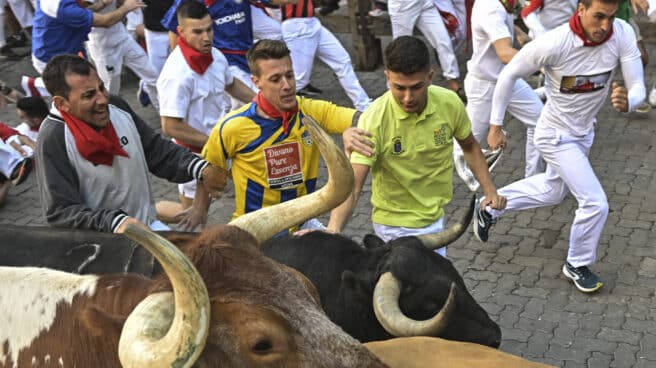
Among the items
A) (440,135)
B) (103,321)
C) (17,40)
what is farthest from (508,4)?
(17,40)

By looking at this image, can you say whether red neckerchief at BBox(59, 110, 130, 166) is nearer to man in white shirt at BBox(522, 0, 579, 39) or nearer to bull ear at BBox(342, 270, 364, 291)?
bull ear at BBox(342, 270, 364, 291)

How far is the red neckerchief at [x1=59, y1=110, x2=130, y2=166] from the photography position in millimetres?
5324

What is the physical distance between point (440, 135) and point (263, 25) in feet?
16.0

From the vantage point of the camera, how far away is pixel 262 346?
330 centimetres

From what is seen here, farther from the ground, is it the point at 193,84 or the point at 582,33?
the point at 582,33

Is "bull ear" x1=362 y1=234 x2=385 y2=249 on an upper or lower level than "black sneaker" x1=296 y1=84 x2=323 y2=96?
upper

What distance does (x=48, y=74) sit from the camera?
5395mm

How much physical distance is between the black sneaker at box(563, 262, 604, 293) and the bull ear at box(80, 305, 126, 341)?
441 cm

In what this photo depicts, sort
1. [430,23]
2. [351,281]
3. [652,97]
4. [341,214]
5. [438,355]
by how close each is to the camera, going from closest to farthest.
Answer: [438,355] < [351,281] < [341,214] < [652,97] < [430,23]

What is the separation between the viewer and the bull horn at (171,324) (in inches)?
117

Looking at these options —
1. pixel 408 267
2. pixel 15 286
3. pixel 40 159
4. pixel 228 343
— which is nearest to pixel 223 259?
pixel 228 343

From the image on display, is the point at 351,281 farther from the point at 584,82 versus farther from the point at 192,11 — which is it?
the point at 192,11

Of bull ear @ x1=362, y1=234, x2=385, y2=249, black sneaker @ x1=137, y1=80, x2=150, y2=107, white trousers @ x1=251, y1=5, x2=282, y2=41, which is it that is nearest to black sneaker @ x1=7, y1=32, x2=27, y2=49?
black sneaker @ x1=137, y1=80, x2=150, y2=107

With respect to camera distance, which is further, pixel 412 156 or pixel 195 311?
pixel 412 156
